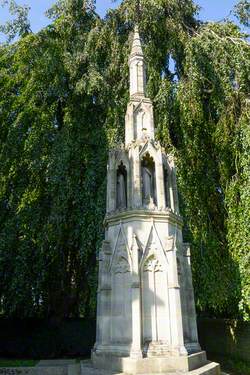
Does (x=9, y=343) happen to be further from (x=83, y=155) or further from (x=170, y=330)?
(x=170, y=330)

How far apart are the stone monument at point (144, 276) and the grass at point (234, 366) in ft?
12.2

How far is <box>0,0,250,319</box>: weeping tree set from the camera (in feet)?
25.7

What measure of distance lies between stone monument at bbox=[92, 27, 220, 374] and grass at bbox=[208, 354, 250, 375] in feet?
12.2

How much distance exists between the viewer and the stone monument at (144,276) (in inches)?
190

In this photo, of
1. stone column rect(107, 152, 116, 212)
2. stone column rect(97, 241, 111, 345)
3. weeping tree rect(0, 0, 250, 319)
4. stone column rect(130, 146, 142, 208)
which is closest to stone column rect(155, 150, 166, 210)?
stone column rect(130, 146, 142, 208)

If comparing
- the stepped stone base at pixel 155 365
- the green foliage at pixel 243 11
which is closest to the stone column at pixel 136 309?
the stepped stone base at pixel 155 365

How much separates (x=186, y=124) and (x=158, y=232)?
4169mm

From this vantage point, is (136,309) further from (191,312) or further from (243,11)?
(243,11)

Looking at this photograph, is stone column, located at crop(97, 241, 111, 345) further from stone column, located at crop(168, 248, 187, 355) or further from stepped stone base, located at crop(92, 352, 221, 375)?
stone column, located at crop(168, 248, 187, 355)

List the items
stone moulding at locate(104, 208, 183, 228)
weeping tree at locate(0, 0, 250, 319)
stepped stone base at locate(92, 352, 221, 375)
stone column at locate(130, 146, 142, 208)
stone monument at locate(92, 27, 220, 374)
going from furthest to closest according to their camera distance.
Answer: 1. weeping tree at locate(0, 0, 250, 319)
2. stone column at locate(130, 146, 142, 208)
3. stone moulding at locate(104, 208, 183, 228)
4. stone monument at locate(92, 27, 220, 374)
5. stepped stone base at locate(92, 352, 221, 375)

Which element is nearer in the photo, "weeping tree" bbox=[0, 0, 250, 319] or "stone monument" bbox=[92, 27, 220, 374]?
"stone monument" bbox=[92, 27, 220, 374]

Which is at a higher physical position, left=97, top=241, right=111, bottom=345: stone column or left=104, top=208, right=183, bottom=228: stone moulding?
left=104, top=208, right=183, bottom=228: stone moulding

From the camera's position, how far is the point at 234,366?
8.66 metres

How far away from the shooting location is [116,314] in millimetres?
5188
